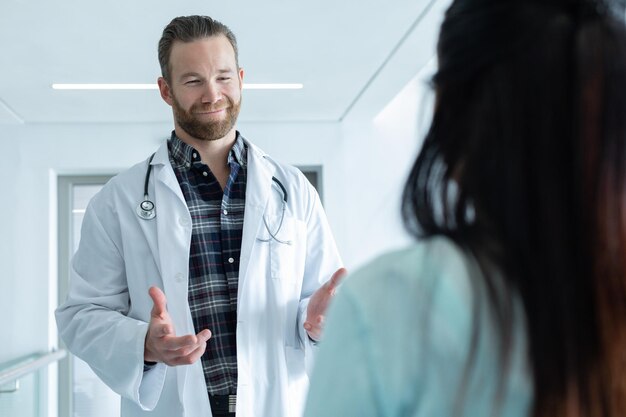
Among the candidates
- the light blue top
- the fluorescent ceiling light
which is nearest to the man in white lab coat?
the light blue top

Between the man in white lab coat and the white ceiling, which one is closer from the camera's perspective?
the man in white lab coat

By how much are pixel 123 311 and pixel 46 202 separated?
4298 millimetres

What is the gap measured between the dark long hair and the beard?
144 cm

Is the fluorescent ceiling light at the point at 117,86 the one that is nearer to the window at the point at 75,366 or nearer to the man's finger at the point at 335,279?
the window at the point at 75,366

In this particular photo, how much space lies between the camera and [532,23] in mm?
589

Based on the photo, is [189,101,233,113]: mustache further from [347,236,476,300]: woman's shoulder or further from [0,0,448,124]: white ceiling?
[0,0,448,124]: white ceiling

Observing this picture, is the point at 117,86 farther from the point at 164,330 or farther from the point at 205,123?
the point at 164,330

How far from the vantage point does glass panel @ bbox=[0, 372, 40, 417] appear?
3775 mm

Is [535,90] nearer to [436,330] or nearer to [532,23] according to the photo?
[532,23]

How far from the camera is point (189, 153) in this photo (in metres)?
2.03

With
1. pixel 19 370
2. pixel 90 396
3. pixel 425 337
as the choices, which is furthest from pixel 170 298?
pixel 90 396

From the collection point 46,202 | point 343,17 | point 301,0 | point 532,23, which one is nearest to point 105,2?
point 301,0

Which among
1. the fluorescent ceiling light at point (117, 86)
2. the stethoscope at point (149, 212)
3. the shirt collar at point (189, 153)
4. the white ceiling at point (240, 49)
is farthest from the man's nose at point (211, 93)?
the fluorescent ceiling light at point (117, 86)

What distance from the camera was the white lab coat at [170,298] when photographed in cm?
184
